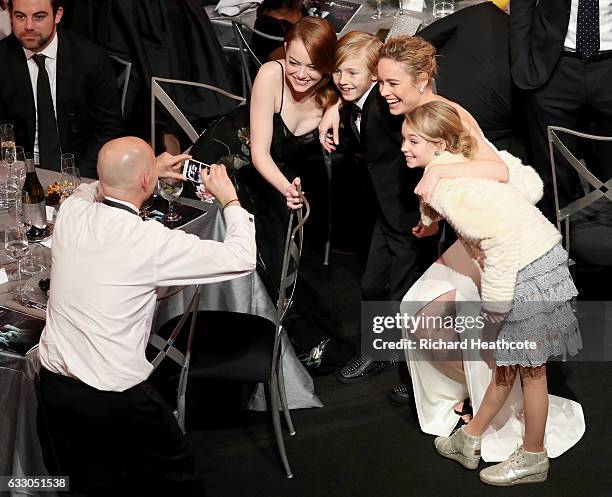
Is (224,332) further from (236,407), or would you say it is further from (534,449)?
(534,449)

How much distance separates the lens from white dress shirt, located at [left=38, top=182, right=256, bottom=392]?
9.14 feet

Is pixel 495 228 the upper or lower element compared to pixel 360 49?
lower

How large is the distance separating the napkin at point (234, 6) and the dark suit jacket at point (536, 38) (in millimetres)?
1653

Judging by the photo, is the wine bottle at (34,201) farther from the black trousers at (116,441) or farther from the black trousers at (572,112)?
the black trousers at (572,112)

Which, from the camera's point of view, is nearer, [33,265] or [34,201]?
[33,265]

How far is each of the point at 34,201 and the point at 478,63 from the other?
201cm

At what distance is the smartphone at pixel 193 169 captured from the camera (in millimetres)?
3980

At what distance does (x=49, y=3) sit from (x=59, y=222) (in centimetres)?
195

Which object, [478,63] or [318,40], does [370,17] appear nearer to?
[478,63]

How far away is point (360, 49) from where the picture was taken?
12.0 ft

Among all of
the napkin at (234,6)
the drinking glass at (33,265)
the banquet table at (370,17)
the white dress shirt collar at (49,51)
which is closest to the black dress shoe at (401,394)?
the drinking glass at (33,265)

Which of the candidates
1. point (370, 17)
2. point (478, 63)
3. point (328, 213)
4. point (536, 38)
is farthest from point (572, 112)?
point (370, 17)

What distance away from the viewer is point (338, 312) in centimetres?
444

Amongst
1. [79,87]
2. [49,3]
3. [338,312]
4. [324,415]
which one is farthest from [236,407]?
[49,3]
